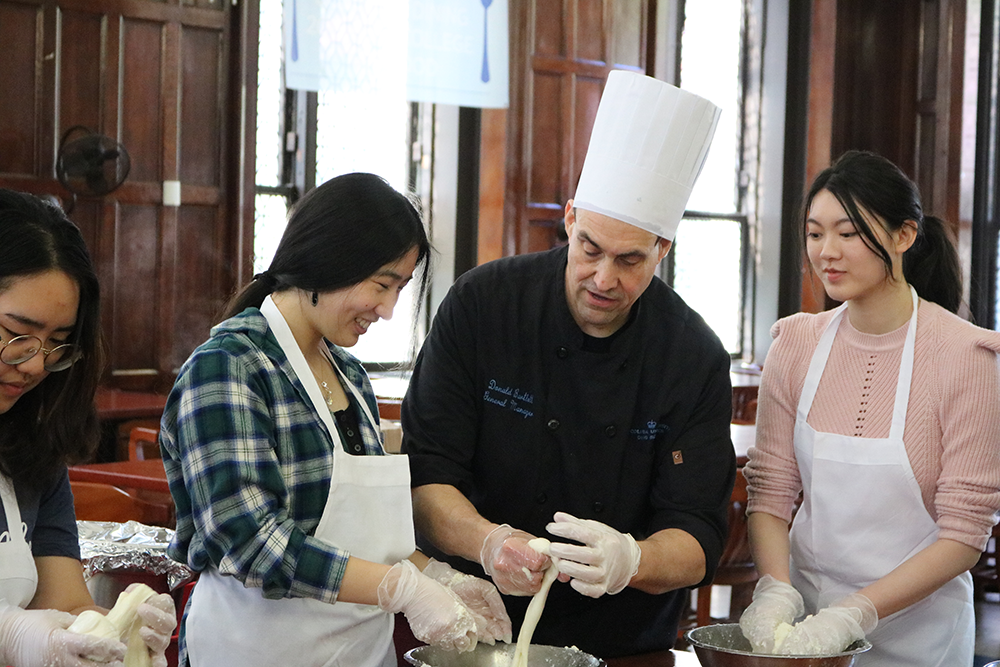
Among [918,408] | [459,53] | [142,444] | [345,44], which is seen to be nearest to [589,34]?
[459,53]

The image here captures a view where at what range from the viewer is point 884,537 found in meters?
2.12

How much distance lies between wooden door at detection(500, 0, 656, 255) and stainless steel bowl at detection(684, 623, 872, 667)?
406 centimetres

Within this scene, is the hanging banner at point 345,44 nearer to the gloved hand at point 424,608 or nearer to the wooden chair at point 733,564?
the wooden chair at point 733,564

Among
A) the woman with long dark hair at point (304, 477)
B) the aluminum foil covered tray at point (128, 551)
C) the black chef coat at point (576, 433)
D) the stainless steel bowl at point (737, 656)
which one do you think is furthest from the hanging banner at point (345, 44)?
the stainless steel bowl at point (737, 656)

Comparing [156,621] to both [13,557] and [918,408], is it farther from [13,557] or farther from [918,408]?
[918,408]

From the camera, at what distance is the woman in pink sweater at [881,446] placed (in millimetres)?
2035

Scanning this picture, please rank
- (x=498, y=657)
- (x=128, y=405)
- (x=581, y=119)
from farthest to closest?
(x=581, y=119) < (x=128, y=405) < (x=498, y=657)

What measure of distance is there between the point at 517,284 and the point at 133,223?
10.6 feet

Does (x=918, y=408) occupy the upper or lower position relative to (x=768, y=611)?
upper

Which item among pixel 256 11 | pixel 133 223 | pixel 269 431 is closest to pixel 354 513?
pixel 269 431

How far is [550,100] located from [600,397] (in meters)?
4.11

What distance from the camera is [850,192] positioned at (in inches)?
84.3

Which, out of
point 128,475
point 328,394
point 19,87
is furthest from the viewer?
point 19,87

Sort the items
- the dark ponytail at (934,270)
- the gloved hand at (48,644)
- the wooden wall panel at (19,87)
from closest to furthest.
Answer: the gloved hand at (48,644) < the dark ponytail at (934,270) < the wooden wall panel at (19,87)
